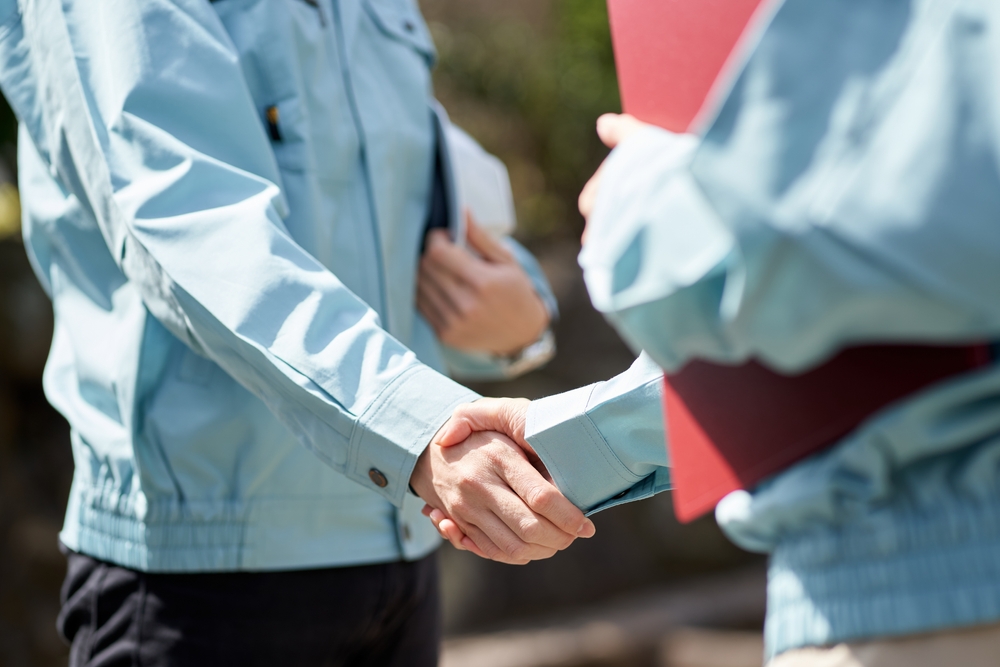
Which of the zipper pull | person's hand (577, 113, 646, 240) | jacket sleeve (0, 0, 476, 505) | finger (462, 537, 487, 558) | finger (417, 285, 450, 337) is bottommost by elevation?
finger (417, 285, 450, 337)

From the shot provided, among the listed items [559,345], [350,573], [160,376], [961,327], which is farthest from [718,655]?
[961,327]

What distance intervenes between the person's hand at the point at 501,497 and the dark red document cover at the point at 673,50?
43cm

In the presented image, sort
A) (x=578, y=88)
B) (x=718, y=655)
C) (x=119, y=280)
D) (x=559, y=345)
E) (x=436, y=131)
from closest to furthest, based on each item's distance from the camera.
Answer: (x=119, y=280), (x=436, y=131), (x=718, y=655), (x=559, y=345), (x=578, y=88)

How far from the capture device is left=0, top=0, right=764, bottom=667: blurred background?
3369 mm

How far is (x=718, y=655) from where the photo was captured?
377cm

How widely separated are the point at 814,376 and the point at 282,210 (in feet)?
2.37

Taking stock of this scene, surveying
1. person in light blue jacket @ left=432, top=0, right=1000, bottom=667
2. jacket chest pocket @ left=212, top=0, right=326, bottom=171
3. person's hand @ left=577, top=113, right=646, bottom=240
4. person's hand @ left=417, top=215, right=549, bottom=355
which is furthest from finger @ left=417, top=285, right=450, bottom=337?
person in light blue jacket @ left=432, top=0, right=1000, bottom=667

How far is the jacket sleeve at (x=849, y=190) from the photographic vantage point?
0.60m

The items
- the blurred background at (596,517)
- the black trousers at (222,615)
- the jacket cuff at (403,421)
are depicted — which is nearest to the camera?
the jacket cuff at (403,421)

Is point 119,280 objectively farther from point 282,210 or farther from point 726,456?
point 726,456

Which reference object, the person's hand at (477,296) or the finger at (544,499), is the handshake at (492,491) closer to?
the finger at (544,499)

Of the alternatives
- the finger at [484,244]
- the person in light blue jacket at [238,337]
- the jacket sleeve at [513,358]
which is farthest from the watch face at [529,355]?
the person in light blue jacket at [238,337]

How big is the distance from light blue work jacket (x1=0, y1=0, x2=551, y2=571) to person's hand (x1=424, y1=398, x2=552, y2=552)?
18mm

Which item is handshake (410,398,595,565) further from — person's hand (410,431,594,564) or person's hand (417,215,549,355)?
person's hand (417,215,549,355)
